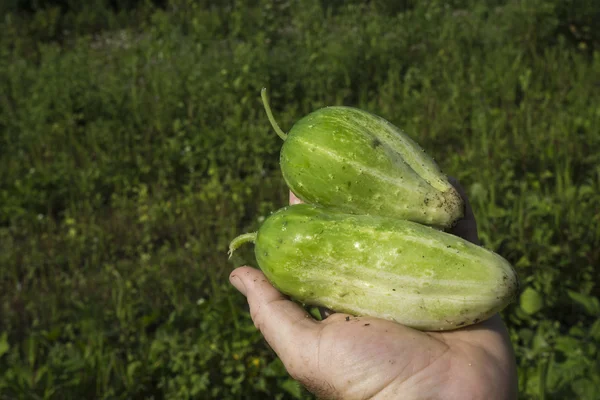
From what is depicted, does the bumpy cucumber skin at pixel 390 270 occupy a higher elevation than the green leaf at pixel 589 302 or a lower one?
higher

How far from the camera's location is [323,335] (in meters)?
2.64

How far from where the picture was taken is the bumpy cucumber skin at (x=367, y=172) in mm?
2842

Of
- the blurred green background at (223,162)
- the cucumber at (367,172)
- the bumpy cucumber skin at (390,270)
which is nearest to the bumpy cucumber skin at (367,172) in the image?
the cucumber at (367,172)

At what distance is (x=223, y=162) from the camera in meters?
6.65

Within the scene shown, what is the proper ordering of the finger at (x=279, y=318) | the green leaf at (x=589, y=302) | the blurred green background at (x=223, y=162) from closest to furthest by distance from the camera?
1. the finger at (x=279, y=318)
2. the green leaf at (x=589, y=302)
3. the blurred green background at (x=223, y=162)

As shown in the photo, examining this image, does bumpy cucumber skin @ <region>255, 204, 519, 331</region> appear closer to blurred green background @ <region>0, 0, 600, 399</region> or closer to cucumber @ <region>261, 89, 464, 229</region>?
cucumber @ <region>261, 89, 464, 229</region>

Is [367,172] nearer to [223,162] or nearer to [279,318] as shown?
[279,318]

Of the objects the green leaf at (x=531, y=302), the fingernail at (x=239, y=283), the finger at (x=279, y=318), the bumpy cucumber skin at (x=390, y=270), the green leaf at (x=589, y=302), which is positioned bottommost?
the green leaf at (x=531, y=302)

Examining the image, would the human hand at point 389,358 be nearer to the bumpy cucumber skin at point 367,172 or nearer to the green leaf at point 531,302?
the bumpy cucumber skin at point 367,172

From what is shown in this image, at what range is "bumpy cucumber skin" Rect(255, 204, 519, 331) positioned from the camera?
2.54 m

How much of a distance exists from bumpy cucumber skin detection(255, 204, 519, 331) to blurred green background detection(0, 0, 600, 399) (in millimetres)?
1376

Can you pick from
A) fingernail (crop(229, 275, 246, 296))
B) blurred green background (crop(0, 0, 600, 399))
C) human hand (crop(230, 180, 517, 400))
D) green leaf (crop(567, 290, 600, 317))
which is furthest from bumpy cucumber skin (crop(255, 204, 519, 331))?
green leaf (crop(567, 290, 600, 317))

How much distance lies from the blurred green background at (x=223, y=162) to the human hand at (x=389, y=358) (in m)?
1.19

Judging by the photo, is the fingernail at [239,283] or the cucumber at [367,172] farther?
the fingernail at [239,283]
